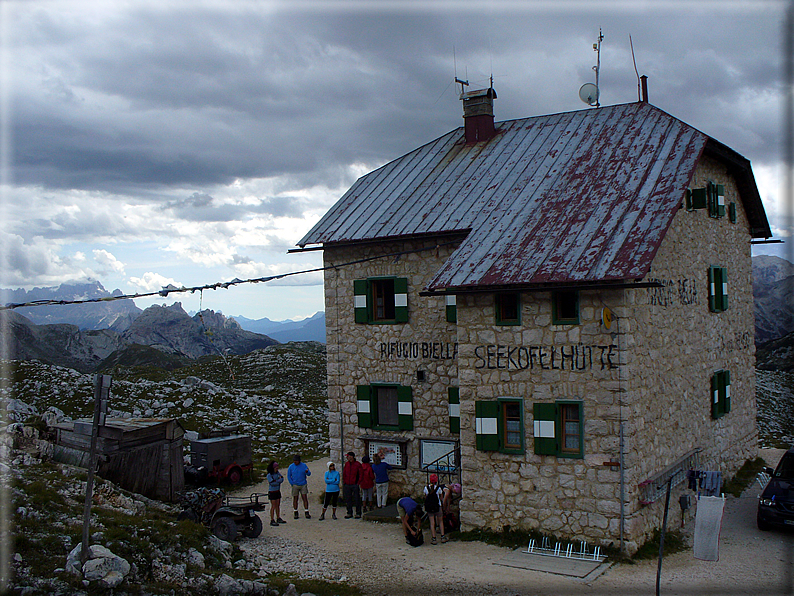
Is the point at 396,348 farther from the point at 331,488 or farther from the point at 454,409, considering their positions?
the point at 331,488

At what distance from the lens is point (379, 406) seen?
17469 mm

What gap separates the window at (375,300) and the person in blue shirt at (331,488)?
3.88m

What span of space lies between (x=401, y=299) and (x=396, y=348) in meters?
1.28

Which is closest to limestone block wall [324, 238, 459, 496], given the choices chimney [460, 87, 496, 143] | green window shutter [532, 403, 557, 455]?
green window shutter [532, 403, 557, 455]

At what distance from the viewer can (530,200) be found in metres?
15.4

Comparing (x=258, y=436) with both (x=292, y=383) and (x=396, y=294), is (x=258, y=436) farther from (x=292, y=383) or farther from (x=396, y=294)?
(x=292, y=383)

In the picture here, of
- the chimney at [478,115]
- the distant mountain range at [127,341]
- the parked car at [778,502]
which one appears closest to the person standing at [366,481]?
the parked car at [778,502]

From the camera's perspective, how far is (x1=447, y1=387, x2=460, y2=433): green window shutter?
16023mm

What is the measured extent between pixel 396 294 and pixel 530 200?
161 inches

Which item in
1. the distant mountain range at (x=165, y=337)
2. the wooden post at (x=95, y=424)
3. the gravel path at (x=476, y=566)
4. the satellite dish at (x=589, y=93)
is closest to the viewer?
the wooden post at (x=95, y=424)

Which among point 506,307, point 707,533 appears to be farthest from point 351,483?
point 707,533

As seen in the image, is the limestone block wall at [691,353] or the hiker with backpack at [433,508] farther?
the hiker with backpack at [433,508]

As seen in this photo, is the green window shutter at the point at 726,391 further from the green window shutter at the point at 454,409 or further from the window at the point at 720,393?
the green window shutter at the point at 454,409

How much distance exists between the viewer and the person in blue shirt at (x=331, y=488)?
53.2 ft
